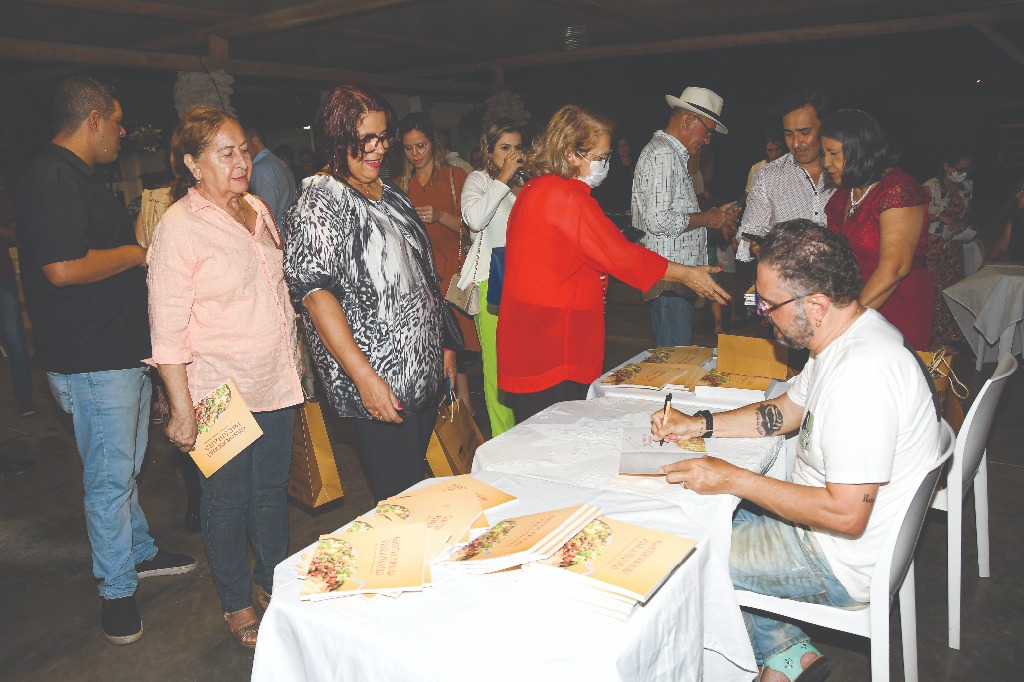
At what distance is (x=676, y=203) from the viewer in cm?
370

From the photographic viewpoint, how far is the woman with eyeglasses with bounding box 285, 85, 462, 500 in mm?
2039

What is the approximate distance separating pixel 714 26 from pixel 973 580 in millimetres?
6466

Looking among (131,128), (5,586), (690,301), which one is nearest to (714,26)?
(690,301)

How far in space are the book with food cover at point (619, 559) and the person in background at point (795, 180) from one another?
7.54 ft

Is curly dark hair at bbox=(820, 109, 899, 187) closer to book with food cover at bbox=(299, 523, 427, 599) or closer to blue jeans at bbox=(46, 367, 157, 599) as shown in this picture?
book with food cover at bbox=(299, 523, 427, 599)

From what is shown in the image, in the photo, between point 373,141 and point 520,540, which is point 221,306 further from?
point 520,540

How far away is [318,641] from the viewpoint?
1.27m

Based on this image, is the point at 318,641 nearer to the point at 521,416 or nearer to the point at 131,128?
the point at 521,416

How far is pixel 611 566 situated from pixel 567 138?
64.1 inches

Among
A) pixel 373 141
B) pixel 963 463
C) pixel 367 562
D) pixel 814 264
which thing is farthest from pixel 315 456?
pixel 963 463

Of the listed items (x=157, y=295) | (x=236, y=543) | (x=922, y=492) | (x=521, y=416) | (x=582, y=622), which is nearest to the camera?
(x=582, y=622)

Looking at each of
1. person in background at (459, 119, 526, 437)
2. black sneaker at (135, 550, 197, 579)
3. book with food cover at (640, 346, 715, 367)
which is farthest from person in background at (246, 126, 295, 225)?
book with food cover at (640, 346, 715, 367)

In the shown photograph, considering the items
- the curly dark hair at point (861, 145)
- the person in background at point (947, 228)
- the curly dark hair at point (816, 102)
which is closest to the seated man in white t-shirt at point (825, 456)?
the curly dark hair at point (861, 145)

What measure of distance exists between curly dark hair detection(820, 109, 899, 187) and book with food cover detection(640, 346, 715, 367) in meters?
0.88
